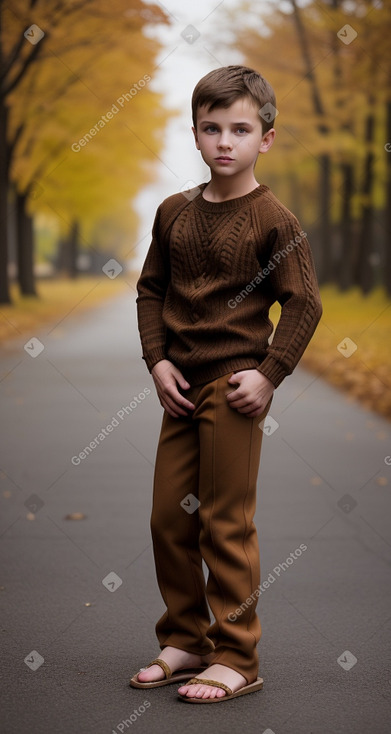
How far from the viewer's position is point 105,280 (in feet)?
207

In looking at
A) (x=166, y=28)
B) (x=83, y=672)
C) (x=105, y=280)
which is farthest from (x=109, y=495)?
(x=105, y=280)

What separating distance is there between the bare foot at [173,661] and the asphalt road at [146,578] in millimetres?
56

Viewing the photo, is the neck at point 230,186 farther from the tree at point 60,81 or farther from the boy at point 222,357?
the tree at point 60,81

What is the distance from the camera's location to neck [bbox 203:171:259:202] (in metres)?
3.37

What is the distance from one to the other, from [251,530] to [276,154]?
26.2 meters

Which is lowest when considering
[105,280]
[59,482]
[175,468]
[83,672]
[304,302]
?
[105,280]

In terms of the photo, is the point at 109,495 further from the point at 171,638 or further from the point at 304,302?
the point at 304,302

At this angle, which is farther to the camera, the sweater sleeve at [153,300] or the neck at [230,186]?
the sweater sleeve at [153,300]

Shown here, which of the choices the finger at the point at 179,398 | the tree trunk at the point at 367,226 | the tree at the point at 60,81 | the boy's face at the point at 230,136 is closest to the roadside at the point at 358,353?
the tree trunk at the point at 367,226

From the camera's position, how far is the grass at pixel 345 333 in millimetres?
11859

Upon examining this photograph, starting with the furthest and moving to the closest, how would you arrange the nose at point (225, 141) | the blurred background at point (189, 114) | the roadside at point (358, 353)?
the blurred background at point (189, 114)
the roadside at point (358, 353)
the nose at point (225, 141)

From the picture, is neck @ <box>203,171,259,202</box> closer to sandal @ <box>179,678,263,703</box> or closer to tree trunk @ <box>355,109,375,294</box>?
sandal @ <box>179,678,263,703</box>
